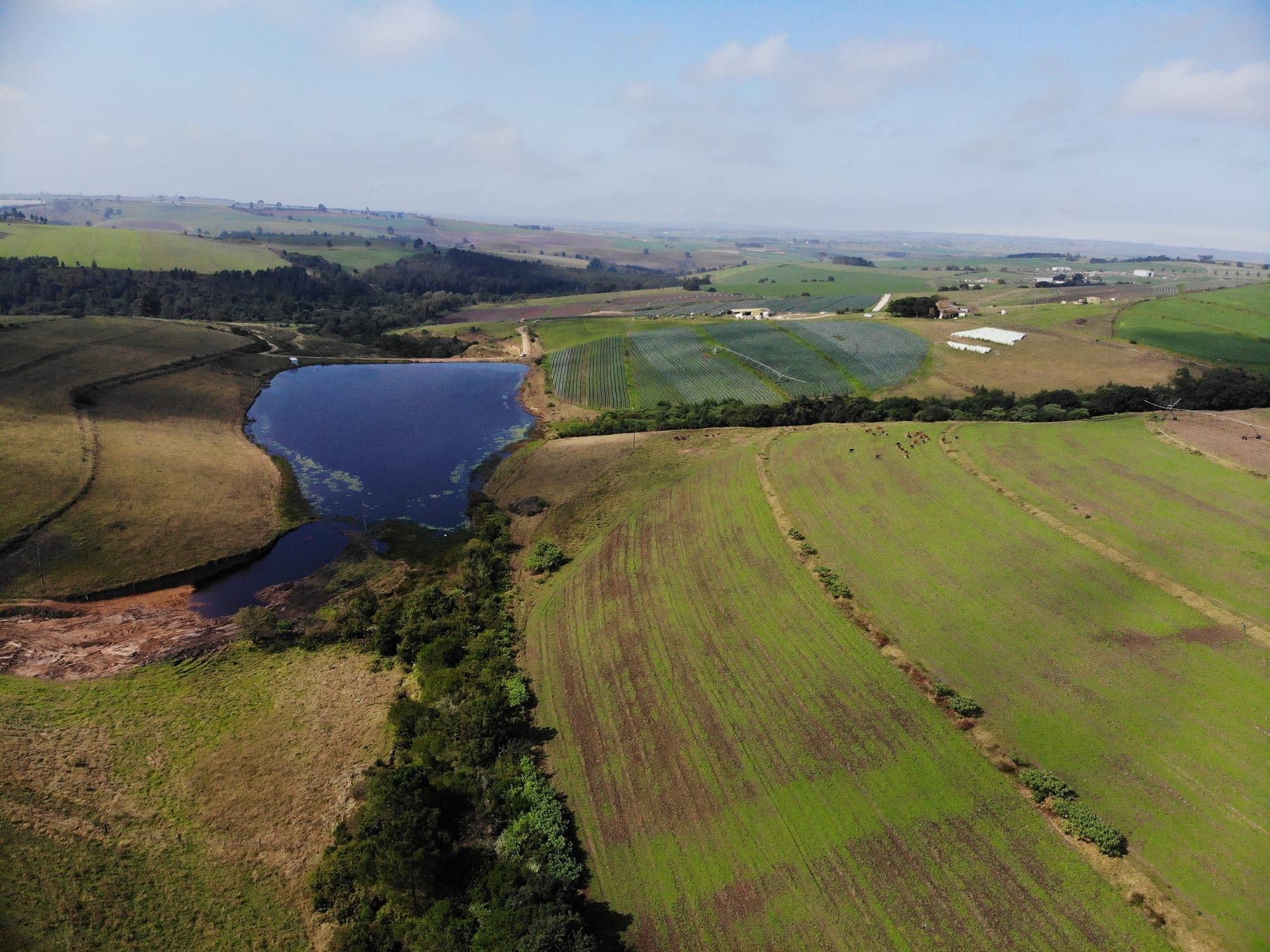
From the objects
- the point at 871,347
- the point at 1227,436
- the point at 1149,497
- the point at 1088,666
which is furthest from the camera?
the point at 871,347

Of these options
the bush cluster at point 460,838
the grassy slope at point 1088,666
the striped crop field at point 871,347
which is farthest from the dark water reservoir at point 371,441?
the striped crop field at point 871,347

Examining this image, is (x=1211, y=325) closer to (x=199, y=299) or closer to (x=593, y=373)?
(x=593, y=373)

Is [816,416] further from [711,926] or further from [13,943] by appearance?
[13,943]

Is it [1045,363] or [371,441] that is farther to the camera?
→ [1045,363]

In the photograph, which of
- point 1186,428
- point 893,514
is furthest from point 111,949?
point 1186,428

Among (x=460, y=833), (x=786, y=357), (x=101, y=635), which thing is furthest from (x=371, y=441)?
(x=786, y=357)

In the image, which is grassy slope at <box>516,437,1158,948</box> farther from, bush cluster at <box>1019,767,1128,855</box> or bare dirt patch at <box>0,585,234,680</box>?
bare dirt patch at <box>0,585,234,680</box>
